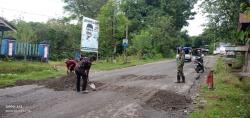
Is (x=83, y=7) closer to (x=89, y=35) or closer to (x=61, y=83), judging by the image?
(x=89, y=35)

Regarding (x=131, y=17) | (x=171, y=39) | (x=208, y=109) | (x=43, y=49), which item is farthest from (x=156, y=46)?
(x=208, y=109)

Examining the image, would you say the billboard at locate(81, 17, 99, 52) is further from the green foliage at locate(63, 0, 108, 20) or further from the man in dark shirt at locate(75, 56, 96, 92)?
the green foliage at locate(63, 0, 108, 20)

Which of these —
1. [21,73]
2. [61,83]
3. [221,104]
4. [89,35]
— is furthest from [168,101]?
[89,35]

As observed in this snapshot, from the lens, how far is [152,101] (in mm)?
15633

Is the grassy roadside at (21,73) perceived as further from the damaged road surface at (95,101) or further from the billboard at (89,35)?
the billboard at (89,35)

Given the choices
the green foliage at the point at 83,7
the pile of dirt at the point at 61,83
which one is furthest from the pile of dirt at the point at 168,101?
the green foliage at the point at 83,7

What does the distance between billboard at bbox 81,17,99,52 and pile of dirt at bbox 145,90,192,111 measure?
1978 cm

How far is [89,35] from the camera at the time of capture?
38.0 meters

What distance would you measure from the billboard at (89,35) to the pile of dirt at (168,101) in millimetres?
19775

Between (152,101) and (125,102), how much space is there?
1.18 meters

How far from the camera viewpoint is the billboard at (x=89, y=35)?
37094mm

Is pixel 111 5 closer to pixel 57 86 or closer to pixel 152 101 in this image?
pixel 57 86

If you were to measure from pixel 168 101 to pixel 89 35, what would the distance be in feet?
75.2

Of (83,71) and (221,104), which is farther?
(83,71)
